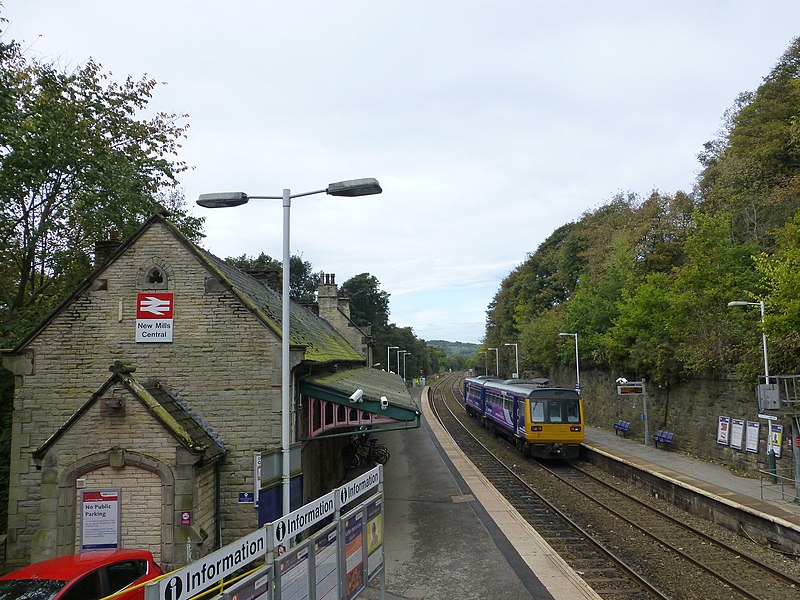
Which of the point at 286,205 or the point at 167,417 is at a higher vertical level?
the point at 286,205

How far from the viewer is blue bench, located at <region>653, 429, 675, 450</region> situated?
Result: 78.4ft

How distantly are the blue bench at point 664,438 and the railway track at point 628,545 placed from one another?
15.1 ft

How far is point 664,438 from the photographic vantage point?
24.1 m

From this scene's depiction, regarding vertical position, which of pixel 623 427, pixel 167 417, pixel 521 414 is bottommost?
pixel 623 427

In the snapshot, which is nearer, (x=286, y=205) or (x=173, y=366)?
(x=286, y=205)

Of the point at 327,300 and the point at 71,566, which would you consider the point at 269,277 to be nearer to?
the point at 71,566

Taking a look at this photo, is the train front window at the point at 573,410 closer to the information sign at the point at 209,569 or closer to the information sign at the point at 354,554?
the information sign at the point at 354,554

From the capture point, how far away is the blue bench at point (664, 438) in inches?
941

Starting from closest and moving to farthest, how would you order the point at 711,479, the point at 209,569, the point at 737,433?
the point at 209,569 → the point at 711,479 → the point at 737,433

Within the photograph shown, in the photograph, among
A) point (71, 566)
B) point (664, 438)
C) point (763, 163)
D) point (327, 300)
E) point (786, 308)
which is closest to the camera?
point (71, 566)

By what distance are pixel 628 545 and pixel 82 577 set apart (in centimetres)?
1119

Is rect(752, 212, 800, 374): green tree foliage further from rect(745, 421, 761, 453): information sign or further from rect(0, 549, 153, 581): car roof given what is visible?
rect(0, 549, 153, 581): car roof

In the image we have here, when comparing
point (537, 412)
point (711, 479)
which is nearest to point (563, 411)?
point (537, 412)

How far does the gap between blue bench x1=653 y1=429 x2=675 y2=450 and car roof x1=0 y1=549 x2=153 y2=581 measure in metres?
22.0
